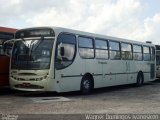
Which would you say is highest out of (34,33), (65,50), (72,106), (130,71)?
(34,33)

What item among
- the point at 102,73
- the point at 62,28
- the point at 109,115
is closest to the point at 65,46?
the point at 62,28

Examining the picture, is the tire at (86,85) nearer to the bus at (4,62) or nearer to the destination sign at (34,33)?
the destination sign at (34,33)

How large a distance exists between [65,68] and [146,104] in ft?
12.5

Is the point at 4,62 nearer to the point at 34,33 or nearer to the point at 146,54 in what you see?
the point at 34,33

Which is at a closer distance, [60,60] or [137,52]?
[60,60]

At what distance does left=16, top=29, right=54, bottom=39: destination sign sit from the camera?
16.0 m

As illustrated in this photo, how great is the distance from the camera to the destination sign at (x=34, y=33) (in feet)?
52.4

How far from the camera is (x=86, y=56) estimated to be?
1772cm

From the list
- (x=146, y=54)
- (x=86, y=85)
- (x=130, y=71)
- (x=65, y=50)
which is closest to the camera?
(x=65, y=50)

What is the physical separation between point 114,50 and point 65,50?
492 cm

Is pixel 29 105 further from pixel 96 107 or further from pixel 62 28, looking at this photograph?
pixel 62 28

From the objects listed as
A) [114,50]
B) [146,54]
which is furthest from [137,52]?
[114,50]

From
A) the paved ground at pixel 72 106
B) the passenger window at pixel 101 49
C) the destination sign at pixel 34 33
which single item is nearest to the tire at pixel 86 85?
the passenger window at pixel 101 49

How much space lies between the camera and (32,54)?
52.0 feet
